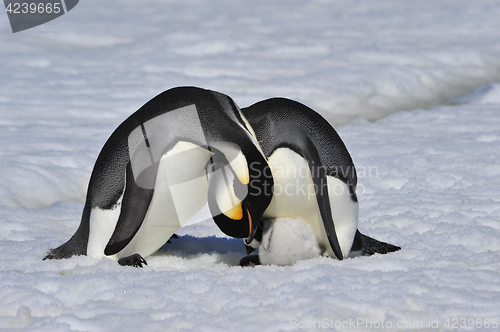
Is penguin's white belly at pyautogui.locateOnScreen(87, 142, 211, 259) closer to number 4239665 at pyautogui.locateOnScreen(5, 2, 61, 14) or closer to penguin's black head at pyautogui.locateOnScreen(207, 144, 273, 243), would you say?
penguin's black head at pyautogui.locateOnScreen(207, 144, 273, 243)

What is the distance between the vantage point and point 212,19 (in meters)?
8.08

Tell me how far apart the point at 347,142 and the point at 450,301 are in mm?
2657

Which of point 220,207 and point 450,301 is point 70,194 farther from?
point 450,301

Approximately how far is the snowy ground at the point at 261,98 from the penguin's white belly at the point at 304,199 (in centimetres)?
17

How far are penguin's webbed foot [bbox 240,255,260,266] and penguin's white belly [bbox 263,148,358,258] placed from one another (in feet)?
0.58

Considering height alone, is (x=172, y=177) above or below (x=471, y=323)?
above

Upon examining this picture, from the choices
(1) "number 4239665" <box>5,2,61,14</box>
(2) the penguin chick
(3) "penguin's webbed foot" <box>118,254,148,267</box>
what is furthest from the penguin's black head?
(1) "number 4239665" <box>5,2,61,14</box>

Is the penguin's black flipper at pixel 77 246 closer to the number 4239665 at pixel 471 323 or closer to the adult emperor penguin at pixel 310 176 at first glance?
the adult emperor penguin at pixel 310 176

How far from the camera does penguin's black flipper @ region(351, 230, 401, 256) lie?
229 cm

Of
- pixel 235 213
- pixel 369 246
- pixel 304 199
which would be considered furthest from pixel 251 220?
pixel 369 246

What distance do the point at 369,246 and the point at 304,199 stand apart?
1.33 ft

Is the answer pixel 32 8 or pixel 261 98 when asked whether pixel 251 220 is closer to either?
pixel 261 98

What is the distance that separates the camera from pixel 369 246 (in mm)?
2322

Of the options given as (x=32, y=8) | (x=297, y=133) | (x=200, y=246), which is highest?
(x=32, y=8)
